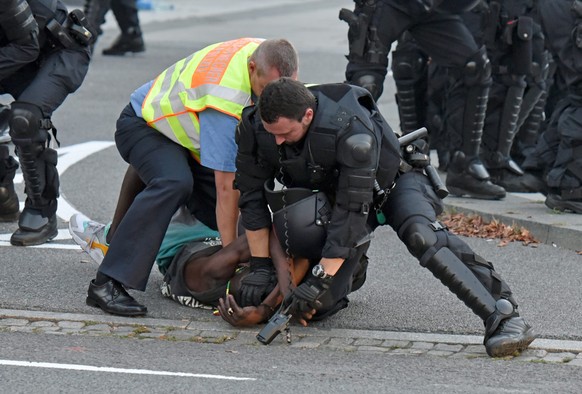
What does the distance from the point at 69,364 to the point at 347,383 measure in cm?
118

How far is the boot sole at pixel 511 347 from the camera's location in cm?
599

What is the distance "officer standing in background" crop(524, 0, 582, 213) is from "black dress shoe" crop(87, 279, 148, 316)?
10.0 feet

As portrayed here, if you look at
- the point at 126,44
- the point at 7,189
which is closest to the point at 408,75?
the point at 7,189

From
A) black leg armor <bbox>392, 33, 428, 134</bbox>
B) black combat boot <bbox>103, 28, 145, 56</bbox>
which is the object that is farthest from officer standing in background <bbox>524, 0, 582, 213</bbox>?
black combat boot <bbox>103, 28, 145, 56</bbox>

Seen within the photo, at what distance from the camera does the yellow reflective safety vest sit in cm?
652

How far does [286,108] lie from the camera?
5.91 meters

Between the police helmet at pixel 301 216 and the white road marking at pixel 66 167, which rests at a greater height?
the police helmet at pixel 301 216

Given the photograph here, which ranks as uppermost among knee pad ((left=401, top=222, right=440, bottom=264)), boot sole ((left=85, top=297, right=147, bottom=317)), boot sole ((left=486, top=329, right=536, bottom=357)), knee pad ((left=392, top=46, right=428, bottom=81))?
knee pad ((left=401, top=222, right=440, bottom=264))

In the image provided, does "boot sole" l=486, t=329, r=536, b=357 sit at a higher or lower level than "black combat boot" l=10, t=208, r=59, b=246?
higher

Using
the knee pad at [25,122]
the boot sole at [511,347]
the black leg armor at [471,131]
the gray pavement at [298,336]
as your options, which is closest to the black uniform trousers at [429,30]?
the black leg armor at [471,131]

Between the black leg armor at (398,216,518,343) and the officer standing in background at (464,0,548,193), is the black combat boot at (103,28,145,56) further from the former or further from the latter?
the black leg armor at (398,216,518,343)

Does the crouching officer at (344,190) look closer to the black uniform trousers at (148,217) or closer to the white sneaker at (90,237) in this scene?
the black uniform trousers at (148,217)

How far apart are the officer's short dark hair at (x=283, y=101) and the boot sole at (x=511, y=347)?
4.26ft

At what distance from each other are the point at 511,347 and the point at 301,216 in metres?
1.08
